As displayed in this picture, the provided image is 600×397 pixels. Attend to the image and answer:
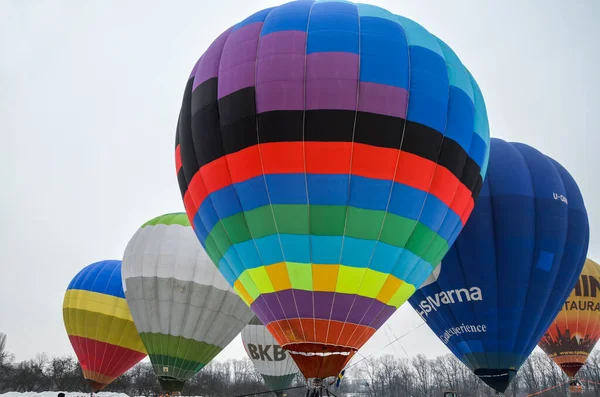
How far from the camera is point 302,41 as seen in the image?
746 cm

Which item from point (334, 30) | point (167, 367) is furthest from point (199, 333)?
point (334, 30)

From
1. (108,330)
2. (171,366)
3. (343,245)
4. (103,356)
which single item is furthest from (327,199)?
(103,356)

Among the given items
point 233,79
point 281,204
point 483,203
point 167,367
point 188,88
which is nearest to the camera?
point 281,204

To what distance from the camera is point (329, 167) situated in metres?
6.94

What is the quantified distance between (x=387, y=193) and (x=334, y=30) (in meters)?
2.66

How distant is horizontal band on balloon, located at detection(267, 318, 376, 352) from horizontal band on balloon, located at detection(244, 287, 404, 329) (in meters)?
0.06

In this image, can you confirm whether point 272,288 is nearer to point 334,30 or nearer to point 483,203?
point 334,30

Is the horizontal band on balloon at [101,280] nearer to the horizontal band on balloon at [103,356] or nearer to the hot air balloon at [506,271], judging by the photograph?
the horizontal band on balloon at [103,356]

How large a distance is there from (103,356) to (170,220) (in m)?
5.79

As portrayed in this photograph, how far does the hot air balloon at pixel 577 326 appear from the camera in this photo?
16422 mm

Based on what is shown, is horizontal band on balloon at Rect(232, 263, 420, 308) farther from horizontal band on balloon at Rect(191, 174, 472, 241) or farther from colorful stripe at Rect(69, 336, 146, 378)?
colorful stripe at Rect(69, 336, 146, 378)

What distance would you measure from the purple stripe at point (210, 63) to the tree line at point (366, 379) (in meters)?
28.2

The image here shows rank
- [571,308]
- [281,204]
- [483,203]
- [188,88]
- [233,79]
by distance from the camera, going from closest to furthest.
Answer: [281,204] < [233,79] < [188,88] < [483,203] < [571,308]

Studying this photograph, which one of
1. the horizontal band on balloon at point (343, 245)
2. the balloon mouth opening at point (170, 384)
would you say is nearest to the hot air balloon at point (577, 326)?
the horizontal band on balloon at point (343, 245)
